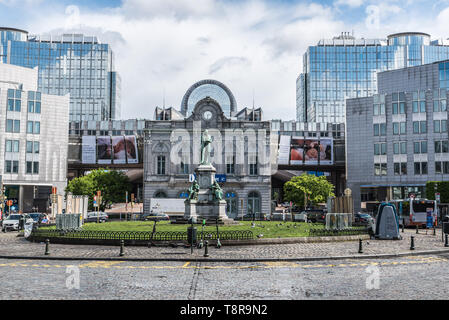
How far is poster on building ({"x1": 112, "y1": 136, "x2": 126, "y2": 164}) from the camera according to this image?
8994cm

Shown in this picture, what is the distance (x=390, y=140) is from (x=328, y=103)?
79.8m

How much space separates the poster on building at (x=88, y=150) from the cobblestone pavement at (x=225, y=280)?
7242 cm

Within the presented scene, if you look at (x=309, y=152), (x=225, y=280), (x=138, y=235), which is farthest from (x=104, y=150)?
(x=225, y=280)

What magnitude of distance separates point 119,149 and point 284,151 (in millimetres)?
32427

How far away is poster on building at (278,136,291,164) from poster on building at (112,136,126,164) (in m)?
30.6

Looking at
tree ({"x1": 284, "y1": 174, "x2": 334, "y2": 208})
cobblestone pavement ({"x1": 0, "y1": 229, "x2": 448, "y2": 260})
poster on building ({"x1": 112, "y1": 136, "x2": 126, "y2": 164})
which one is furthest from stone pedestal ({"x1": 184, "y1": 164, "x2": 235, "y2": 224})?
poster on building ({"x1": 112, "y1": 136, "x2": 126, "y2": 164})

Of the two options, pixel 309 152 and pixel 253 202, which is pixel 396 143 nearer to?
pixel 309 152

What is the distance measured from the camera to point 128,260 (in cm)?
2033

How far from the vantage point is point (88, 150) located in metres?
91.0

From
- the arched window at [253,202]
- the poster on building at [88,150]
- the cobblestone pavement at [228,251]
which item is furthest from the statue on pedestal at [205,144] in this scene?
Result: the poster on building at [88,150]

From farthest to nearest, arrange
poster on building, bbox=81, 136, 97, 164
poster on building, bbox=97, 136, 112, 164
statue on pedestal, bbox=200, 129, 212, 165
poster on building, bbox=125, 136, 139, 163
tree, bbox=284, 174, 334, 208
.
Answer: poster on building, bbox=81, 136, 97, 164 < poster on building, bbox=97, 136, 112, 164 < poster on building, bbox=125, 136, 139, 163 < tree, bbox=284, 174, 334, 208 < statue on pedestal, bbox=200, 129, 212, 165

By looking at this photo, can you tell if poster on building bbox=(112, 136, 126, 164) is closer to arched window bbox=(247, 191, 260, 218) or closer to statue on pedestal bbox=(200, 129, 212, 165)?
arched window bbox=(247, 191, 260, 218)

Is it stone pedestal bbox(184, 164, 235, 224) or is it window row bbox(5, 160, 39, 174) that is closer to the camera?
stone pedestal bbox(184, 164, 235, 224)

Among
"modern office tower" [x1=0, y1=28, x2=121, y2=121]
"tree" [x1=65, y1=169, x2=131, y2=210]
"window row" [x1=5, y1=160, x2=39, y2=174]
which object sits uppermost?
"modern office tower" [x1=0, y1=28, x2=121, y2=121]
